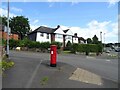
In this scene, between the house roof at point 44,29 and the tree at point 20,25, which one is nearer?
the house roof at point 44,29

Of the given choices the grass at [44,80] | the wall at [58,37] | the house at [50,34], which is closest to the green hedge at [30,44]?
the house at [50,34]

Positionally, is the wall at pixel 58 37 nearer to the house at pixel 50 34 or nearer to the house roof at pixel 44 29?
the house at pixel 50 34

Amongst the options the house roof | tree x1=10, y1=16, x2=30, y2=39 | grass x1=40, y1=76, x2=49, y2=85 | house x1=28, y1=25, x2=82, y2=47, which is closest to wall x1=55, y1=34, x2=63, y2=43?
house x1=28, y1=25, x2=82, y2=47

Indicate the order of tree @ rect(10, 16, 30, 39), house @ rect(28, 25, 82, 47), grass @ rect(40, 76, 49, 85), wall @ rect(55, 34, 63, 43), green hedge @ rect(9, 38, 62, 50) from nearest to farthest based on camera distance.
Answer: grass @ rect(40, 76, 49, 85) → green hedge @ rect(9, 38, 62, 50) → house @ rect(28, 25, 82, 47) → wall @ rect(55, 34, 63, 43) → tree @ rect(10, 16, 30, 39)

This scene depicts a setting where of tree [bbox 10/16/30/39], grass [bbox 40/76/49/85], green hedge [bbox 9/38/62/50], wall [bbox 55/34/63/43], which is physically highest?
tree [bbox 10/16/30/39]

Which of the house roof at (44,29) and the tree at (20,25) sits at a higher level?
the tree at (20,25)

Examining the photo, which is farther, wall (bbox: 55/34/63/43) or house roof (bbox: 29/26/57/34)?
wall (bbox: 55/34/63/43)

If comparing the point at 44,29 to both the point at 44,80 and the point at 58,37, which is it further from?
the point at 44,80

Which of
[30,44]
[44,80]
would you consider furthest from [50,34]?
[44,80]

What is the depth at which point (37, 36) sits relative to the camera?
70688 mm

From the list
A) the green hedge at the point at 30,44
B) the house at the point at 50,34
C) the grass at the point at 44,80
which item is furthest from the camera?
the house at the point at 50,34

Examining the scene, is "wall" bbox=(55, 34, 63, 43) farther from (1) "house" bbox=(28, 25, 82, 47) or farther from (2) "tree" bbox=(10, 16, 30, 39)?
(2) "tree" bbox=(10, 16, 30, 39)

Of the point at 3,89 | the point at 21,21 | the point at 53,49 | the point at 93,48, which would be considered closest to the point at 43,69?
the point at 53,49

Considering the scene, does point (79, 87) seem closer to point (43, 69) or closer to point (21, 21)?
point (43, 69)
